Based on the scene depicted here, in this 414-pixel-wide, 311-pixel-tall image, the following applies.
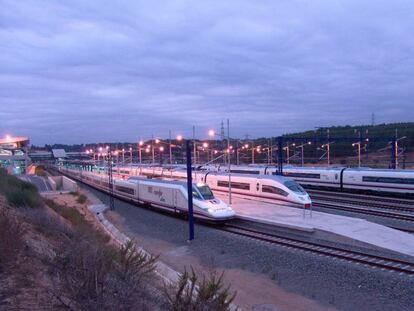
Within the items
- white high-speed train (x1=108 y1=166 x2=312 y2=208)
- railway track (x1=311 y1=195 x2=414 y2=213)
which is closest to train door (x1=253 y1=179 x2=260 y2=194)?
white high-speed train (x1=108 y1=166 x2=312 y2=208)

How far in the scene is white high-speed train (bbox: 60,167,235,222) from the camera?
2381 cm

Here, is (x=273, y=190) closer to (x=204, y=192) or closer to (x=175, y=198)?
(x=204, y=192)

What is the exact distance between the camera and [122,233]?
80.9 ft

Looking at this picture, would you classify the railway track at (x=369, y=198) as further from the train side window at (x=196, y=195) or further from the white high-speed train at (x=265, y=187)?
the train side window at (x=196, y=195)

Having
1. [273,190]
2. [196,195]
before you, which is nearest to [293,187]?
[273,190]

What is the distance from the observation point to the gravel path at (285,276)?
12.3 m

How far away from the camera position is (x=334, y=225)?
69.0ft

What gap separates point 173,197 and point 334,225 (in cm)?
1083

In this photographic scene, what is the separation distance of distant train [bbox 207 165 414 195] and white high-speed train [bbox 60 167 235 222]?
15.8 m

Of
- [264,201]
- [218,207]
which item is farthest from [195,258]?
[264,201]

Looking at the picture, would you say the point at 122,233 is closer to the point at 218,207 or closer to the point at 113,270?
the point at 218,207

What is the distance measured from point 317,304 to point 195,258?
6.97 m

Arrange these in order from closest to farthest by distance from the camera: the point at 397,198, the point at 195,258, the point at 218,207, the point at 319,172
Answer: the point at 195,258 → the point at 218,207 → the point at 397,198 → the point at 319,172

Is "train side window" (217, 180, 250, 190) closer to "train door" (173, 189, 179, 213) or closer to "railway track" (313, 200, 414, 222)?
"railway track" (313, 200, 414, 222)
